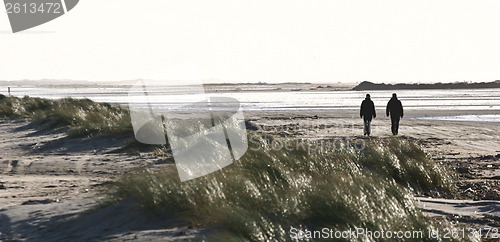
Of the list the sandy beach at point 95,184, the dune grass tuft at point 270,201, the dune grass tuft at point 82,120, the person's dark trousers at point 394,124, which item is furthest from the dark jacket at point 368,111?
the dune grass tuft at point 270,201

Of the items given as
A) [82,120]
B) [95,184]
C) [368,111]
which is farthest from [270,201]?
[368,111]

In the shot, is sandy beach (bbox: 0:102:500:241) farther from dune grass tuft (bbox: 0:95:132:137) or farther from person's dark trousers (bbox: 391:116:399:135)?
person's dark trousers (bbox: 391:116:399:135)

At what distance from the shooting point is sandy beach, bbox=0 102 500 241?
5504mm

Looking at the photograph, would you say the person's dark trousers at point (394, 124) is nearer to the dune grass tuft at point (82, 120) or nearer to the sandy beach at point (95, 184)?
A: the sandy beach at point (95, 184)

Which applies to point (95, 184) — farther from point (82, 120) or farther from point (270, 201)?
point (82, 120)

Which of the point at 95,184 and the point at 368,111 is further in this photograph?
the point at 368,111

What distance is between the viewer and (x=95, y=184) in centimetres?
870

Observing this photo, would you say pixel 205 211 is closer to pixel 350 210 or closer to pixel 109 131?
pixel 350 210

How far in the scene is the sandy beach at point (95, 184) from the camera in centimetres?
550

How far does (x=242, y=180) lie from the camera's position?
634 cm

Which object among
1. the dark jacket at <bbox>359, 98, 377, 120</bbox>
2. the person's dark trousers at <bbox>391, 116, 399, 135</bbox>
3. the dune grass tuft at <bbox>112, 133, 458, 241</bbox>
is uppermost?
the dune grass tuft at <bbox>112, 133, 458, 241</bbox>

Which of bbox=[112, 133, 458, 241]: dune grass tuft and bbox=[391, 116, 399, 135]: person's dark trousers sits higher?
bbox=[112, 133, 458, 241]: dune grass tuft

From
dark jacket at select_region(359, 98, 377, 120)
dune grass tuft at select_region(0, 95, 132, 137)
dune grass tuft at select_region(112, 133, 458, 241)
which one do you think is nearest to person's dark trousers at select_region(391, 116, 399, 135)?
dark jacket at select_region(359, 98, 377, 120)

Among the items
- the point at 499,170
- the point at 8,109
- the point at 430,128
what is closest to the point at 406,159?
the point at 499,170
